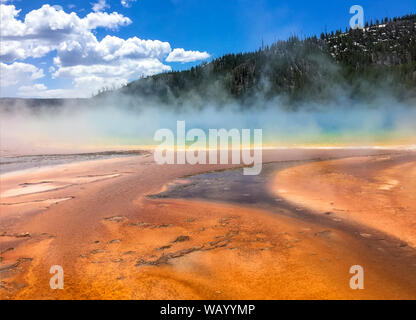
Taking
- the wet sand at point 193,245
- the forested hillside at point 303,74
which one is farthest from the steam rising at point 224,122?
the wet sand at point 193,245

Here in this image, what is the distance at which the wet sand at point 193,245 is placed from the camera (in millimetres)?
3838

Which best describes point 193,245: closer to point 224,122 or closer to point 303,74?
point 224,122

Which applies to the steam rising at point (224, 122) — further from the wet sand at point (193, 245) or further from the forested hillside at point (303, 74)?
the wet sand at point (193, 245)

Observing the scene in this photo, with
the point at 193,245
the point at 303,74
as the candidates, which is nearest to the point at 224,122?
the point at 303,74

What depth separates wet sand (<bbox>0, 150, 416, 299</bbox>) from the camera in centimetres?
384

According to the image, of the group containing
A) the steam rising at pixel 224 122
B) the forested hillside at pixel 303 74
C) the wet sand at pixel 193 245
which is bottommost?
the wet sand at pixel 193 245

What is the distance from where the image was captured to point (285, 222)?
19.4 ft

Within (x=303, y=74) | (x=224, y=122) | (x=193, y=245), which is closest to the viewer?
(x=193, y=245)

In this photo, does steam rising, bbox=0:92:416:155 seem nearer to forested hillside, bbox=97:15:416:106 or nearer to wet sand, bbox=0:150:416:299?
forested hillside, bbox=97:15:416:106

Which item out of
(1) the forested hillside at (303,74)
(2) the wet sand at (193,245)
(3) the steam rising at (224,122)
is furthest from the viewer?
(1) the forested hillside at (303,74)

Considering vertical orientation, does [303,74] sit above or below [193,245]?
above

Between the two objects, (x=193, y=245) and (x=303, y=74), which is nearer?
(x=193, y=245)

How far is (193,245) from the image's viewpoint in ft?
16.5

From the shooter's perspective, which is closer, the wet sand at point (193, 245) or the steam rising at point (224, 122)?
the wet sand at point (193, 245)
